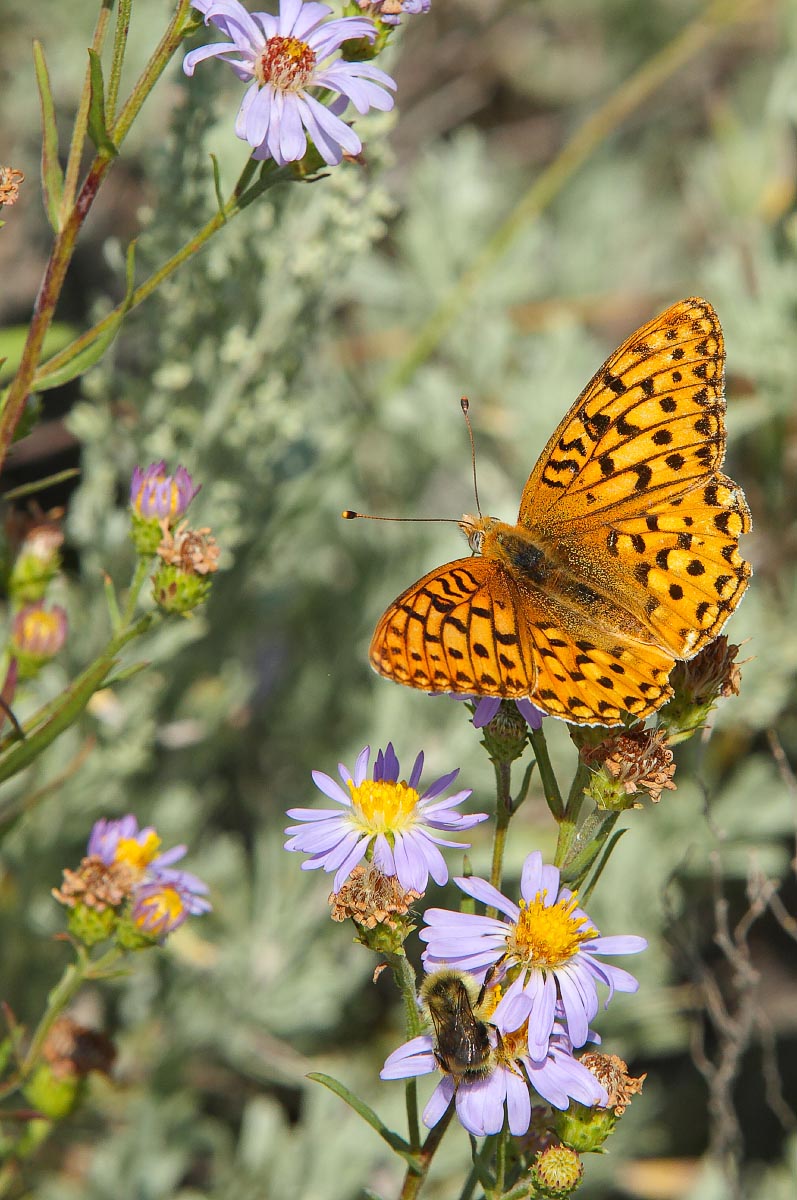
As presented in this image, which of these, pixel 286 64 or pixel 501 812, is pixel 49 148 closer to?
pixel 286 64

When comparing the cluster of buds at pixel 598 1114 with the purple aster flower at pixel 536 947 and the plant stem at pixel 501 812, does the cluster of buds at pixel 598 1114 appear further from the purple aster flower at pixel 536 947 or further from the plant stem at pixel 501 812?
the plant stem at pixel 501 812

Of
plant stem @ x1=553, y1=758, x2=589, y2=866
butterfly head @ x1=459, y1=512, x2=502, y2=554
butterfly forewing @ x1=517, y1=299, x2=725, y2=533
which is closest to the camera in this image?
plant stem @ x1=553, y1=758, x2=589, y2=866

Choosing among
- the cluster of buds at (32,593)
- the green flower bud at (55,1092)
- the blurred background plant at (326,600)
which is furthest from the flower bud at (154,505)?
the green flower bud at (55,1092)

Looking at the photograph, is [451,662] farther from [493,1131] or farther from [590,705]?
[493,1131]

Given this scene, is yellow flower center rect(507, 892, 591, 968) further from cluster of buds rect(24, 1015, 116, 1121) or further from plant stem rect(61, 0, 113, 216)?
plant stem rect(61, 0, 113, 216)

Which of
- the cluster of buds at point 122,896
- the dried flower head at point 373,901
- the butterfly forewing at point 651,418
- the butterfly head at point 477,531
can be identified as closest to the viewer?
the dried flower head at point 373,901

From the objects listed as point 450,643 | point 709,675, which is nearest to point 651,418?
point 709,675

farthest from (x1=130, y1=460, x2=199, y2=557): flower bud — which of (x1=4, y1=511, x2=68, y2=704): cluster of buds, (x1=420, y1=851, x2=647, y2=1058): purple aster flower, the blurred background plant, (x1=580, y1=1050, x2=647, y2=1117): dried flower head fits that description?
(x1=580, y1=1050, x2=647, y2=1117): dried flower head

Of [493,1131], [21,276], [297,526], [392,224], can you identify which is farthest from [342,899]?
[392,224]
